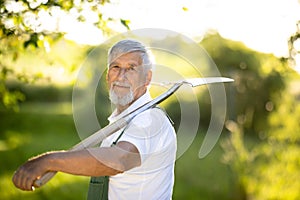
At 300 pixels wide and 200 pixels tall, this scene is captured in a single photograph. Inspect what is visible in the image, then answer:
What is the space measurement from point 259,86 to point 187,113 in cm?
1067

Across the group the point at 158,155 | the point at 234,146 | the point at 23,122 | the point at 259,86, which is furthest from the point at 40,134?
the point at 158,155

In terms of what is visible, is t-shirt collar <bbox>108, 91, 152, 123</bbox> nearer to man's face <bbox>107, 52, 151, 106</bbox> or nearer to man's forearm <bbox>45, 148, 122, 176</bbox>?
man's face <bbox>107, 52, 151, 106</bbox>

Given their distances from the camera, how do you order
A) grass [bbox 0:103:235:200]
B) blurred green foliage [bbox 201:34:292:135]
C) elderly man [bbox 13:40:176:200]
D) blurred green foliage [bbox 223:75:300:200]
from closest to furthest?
elderly man [bbox 13:40:176:200]
blurred green foliage [bbox 223:75:300:200]
grass [bbox 0:103:235:200]
blurred green foliage [bbox 201:34:292:135]

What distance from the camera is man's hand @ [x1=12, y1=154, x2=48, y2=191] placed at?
2.12m

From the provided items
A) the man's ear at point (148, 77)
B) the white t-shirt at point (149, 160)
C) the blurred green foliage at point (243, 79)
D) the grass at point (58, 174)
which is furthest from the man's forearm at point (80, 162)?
the blurred green foliage at point (243, 79)

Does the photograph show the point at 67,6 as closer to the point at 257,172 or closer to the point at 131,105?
the point at 131,105

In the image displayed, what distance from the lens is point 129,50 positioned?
2.66 meters

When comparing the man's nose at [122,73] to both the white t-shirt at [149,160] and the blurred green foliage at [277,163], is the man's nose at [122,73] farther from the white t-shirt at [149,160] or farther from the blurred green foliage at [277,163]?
the blurred green foliage at [277,163]

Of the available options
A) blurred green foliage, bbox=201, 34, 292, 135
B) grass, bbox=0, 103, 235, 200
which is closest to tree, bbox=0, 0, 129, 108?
grass, bbox=0, 103, 235, 200

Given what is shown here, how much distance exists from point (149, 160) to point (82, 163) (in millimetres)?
406

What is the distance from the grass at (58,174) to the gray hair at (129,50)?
5.60 m

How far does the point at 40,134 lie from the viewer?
49.0 ft

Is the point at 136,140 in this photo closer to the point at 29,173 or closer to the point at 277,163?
the point at 29,173

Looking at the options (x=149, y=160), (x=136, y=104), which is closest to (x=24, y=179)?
(x=149, y=160)
